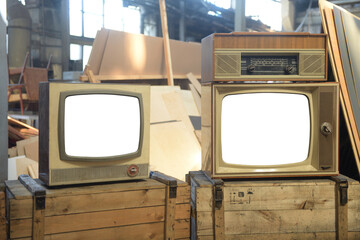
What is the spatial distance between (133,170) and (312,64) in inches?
34.8

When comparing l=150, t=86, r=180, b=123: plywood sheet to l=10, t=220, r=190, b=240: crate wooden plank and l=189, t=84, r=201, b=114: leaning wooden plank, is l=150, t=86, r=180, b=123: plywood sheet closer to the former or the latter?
l=189, t=84, r=201, b=114: leaning wooden plank

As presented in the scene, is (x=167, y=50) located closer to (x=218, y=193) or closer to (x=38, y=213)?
(x=218, y=193)

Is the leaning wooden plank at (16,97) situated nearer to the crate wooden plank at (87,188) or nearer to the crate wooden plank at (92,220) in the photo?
the crate wooden plank at (87,188)

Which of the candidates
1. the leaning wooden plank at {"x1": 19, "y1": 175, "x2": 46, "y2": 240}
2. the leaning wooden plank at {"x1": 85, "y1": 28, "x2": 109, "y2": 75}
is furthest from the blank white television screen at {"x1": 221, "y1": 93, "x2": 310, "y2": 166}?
the leaning wooden plank at {"x1": 85, "y1": 28, "x2": 109, "y2": 75}

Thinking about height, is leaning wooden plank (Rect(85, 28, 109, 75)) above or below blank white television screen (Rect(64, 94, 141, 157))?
above

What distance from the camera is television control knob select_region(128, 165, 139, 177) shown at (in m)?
1.72

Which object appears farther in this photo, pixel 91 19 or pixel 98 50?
pixel 91 19

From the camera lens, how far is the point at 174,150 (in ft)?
11.8

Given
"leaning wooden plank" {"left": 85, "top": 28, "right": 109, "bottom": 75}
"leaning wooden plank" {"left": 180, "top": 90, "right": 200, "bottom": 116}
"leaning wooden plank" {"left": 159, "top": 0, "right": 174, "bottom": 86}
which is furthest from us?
"leaning wooden plank" {"left": 159, "top": 0, "right": 174, "bottom": 86}

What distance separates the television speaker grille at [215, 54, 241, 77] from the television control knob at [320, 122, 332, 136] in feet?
1.43

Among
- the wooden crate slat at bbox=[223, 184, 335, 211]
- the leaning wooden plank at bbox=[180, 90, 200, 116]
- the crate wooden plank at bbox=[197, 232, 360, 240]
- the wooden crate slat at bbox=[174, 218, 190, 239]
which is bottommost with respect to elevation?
the crate wooden plank at bbox=[197, 232, 360, 240]

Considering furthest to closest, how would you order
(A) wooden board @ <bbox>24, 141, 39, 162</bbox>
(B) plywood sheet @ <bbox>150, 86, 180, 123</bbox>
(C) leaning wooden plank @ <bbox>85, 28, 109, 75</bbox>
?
(C) leaning wooden plank @ <bbox>85, 28, 109, 75</bbox>
(B) plywood sheet @ <bbox>150, 86, 180, 123</bbox>
(A) wooden board @ <bbox>24, 141, 39, 162</bbox>

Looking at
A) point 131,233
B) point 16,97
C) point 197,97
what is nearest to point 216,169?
point 131,233

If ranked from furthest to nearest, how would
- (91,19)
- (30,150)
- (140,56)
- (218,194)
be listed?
1. (91,19)
2. (140,56)
3. (30,150)
4. (218,194)
